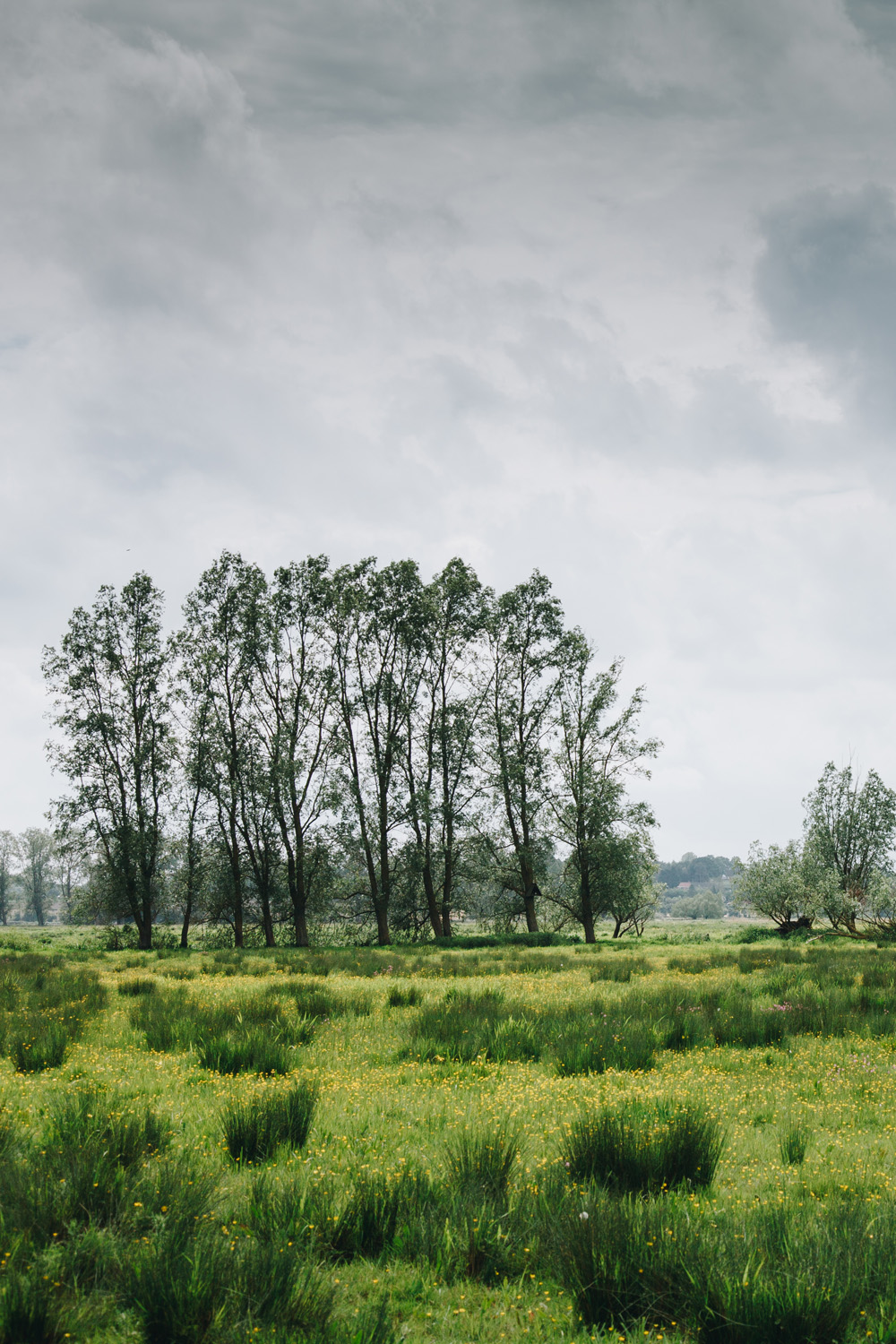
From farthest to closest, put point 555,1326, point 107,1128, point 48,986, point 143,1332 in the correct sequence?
point 48,986 < point 107,1128 < point 555,1326 < point 143,1332

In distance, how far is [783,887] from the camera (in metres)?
43.4

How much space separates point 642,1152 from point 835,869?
53051 mm

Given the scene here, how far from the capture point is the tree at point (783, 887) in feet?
139

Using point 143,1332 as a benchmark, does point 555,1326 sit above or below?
below

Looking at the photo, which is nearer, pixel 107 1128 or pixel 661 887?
pixel 107 1128

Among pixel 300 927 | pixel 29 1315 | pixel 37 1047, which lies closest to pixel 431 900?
pixel 300 927

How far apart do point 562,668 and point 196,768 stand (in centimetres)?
2017

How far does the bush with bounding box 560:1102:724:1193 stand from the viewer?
4.81 metres

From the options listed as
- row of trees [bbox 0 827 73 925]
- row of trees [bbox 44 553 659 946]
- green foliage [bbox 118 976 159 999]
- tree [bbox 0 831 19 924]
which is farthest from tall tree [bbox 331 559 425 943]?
tree [bbox 0 831 19 924]

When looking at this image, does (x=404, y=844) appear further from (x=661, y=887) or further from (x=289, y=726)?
(x=661, y=887)

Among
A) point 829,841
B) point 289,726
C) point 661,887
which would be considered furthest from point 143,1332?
point 829,841

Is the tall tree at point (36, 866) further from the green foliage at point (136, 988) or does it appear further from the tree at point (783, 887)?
the green foliage at point (136, 988)

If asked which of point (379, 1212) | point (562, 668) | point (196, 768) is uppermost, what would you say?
point (562, 668)

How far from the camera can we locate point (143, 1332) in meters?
3.07
